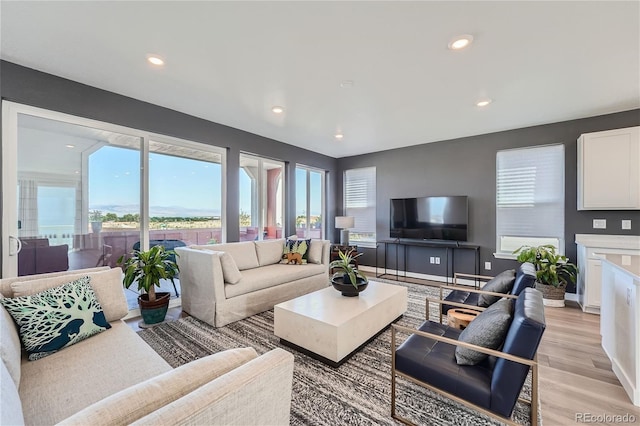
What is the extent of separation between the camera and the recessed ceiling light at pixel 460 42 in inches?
82.5

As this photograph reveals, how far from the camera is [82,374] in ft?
4.44

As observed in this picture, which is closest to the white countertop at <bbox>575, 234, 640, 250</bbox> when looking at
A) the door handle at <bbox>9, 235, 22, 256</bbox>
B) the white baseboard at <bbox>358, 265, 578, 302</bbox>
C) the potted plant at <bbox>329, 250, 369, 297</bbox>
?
the white baseboard at <bbox>358, 265, 578, 302</bbox>

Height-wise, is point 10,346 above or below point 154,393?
below

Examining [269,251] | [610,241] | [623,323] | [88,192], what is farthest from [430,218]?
[88,192]

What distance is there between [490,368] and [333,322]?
110cm

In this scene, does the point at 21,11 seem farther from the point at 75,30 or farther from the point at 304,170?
the point at 304,170

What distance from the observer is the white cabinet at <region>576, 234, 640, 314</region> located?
331cm

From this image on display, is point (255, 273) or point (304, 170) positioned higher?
point (304, 170)

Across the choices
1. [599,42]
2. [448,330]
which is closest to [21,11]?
[448,330]

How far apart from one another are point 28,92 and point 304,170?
422 centimetres

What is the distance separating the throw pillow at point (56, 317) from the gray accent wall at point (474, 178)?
499 centimetres

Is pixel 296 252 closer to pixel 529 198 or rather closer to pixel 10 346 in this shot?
pixel 10 346

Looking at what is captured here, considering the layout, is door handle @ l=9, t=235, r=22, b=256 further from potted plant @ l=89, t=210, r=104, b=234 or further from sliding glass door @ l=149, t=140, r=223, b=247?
sliding glass door @ l=149, t=140, r=223, b=247

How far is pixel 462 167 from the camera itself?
16.1 feet
